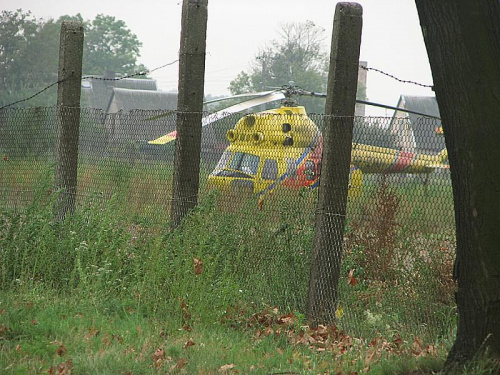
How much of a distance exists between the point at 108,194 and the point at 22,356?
373 cm

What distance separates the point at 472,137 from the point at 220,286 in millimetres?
2896

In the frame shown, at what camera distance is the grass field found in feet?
18.1

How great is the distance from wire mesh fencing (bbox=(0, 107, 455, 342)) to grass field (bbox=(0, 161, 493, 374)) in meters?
0.02

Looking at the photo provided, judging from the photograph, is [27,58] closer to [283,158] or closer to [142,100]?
[142,100]

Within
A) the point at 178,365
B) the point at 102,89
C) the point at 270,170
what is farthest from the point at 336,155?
the point at 102,89

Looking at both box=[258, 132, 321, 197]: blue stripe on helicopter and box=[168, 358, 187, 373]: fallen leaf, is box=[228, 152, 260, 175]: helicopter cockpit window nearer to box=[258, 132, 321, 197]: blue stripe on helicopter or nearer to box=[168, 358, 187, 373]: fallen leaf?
box=[258, 132, 321, 197]: blue stripe on helicopter

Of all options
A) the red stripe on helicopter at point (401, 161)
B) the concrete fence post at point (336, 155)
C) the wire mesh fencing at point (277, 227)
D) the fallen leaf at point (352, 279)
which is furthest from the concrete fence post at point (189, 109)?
the red stripe on helicopter at point (401, 161)

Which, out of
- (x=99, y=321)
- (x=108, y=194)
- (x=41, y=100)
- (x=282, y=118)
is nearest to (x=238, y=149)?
(x=282, y=118)

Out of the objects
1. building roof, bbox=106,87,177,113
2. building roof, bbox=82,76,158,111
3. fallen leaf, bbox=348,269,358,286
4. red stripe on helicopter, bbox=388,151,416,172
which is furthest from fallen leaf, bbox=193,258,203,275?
building roof, bbox=82,76,158,111

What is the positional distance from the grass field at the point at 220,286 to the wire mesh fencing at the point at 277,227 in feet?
0.05

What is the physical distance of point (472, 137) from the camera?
4781 mm

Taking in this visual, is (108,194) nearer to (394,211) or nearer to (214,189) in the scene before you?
(214,189)

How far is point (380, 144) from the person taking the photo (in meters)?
7.11

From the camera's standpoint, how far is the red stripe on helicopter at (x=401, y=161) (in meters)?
6.86
